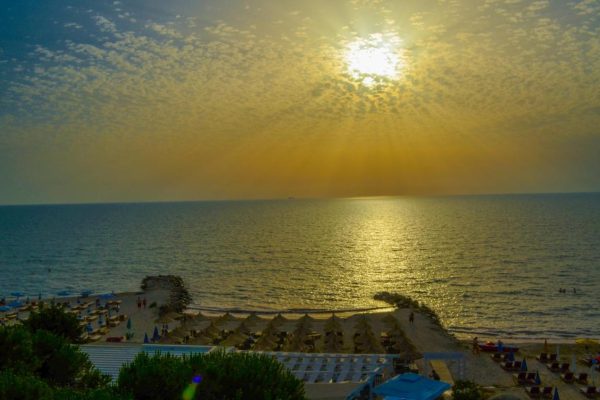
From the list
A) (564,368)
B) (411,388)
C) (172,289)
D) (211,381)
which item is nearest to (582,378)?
(564,368)

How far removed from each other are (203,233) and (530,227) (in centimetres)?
10037

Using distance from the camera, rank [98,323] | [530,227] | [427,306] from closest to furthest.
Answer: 1. [98,323]
2. [427,306]
3. [530,227]

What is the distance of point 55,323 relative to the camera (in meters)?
26.9

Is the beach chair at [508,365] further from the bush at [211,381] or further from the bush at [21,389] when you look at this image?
the bush at [21,389]

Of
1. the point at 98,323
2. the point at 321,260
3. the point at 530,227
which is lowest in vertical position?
the point at 98,323

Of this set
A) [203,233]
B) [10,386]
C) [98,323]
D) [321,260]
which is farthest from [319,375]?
[203,233]

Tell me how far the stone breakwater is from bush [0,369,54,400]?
35558mm

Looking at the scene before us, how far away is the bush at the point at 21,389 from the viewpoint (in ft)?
38.7

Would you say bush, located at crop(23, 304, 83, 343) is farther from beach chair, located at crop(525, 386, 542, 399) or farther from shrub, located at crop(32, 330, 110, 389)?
beach chair, located at crop(525, 386, 542, 399)

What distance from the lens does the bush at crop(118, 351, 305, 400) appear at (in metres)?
13.4

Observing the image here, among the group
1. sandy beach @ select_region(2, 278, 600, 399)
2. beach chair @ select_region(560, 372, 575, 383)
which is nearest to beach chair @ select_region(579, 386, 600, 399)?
sandy beach @ select_region(2, 278, 600, 399)

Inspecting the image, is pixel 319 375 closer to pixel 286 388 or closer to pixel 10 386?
pixel 286 388

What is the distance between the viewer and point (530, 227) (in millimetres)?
141375

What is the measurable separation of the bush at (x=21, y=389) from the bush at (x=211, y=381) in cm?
203
